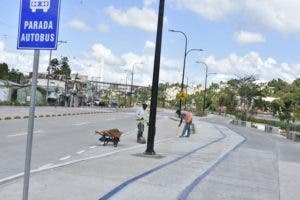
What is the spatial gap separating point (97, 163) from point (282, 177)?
194 inches

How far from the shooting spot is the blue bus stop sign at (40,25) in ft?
20.0

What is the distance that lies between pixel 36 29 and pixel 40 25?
2.4 inches

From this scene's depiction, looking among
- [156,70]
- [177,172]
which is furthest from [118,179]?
[156,70]

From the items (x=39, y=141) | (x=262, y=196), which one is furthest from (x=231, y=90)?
(x=262, y=196)

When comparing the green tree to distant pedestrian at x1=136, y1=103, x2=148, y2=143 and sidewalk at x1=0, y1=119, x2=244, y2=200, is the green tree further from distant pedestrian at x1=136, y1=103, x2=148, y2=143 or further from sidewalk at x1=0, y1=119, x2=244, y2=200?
sidewalk at x1=0, y1=119, x2=244, y2=200

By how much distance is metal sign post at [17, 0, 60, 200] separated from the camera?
239 inches

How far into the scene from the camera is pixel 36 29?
614cm

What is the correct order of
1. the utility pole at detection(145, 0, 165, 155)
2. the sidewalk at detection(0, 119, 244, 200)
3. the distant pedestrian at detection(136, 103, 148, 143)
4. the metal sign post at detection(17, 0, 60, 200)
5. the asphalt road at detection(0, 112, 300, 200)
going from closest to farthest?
the metal sign post at detection(17, 0, 60, 200) < the sidewalk at detection(0, 119, 244, 200) < the asphalt road at detection(0, 112, 300, 200) < the utility pole at detection(145, 0, 165, 155) < the distant pedestrian at detection(136, 103, 148, 143)

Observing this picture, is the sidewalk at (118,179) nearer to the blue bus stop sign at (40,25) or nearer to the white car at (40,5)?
the blue bus stop sign at (40,25)

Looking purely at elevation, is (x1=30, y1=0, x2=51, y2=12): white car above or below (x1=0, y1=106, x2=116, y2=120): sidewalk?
above

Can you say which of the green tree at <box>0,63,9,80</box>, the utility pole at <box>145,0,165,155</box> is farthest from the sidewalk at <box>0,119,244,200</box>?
the green tree at <box>0,63,9,80</box>

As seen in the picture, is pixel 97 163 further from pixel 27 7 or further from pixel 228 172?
pixel 27 7

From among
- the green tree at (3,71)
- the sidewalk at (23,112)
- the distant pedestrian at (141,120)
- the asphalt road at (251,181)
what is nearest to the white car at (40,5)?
the asphalt road at (251,181)

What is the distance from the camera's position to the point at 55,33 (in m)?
6.08
